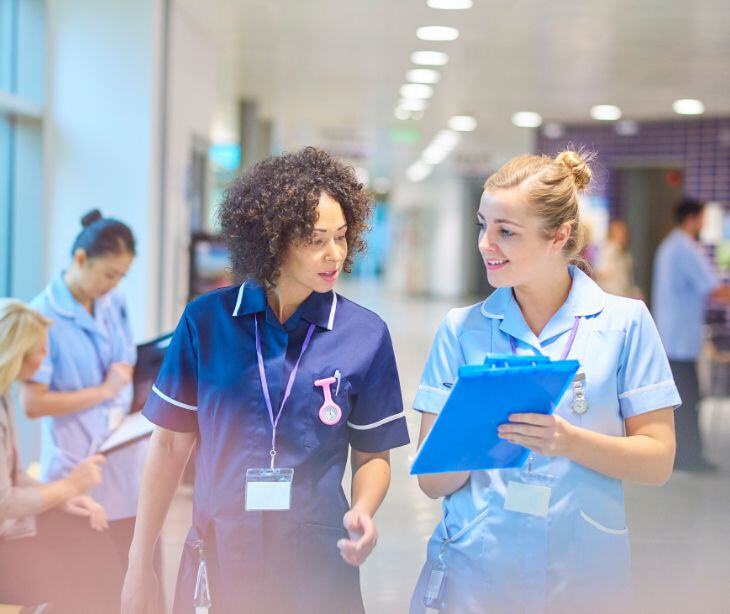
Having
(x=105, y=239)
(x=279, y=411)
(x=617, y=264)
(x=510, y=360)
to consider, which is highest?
(x=617, y=264)

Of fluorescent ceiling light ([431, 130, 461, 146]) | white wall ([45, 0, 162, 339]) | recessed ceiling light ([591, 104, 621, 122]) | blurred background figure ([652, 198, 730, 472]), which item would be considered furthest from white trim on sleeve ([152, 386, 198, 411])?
fluorescent ceiling light ([431, 130, 461, 146])

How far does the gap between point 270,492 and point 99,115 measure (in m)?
4.72

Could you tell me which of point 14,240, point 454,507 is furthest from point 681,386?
point 454,507

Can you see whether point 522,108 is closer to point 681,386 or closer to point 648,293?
point 648,293

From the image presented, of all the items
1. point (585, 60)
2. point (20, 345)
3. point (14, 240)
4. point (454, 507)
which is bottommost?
point (454, 507)

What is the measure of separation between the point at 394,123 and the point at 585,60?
6.04 metres

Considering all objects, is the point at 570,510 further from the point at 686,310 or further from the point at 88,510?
the point at 686,310

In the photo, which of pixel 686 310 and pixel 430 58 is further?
pixel 430 58

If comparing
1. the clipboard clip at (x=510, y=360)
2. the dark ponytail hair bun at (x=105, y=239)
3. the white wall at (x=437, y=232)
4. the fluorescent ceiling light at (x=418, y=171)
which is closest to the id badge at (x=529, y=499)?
the clipboard clip at (x=510, y=360)

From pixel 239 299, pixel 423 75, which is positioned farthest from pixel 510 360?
pixel 423 75

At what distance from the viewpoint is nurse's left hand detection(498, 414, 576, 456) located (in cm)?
179

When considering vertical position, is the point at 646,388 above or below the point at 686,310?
below

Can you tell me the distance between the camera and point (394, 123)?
15.3 m

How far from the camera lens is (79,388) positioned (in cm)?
335
